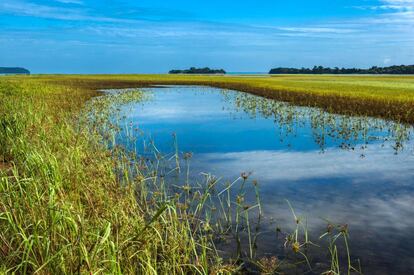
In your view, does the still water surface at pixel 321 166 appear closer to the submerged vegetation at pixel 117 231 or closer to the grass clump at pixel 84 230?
the submerged vegetation at pixel 117 231

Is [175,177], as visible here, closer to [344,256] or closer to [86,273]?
[344,256]

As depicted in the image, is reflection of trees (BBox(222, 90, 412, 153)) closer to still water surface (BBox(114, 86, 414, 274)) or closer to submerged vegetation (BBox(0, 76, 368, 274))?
still water surface (BBox(114, 86, 414, 274))

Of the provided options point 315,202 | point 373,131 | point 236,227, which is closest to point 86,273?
point 236,227

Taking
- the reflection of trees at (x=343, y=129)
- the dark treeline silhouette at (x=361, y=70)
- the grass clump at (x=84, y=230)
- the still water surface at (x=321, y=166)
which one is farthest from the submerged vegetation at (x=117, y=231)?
the dark treeline silhouette at (x=361, y=70)

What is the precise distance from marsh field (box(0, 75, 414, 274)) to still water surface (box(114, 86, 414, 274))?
4 cm

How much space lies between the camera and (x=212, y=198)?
870 cm

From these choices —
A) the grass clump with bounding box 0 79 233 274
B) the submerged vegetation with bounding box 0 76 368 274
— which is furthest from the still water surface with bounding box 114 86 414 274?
the grass clump with bounding box 0 79 233 274

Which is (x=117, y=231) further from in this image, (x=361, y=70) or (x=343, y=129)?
(x=361, y=70)

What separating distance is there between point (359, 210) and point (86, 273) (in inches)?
228

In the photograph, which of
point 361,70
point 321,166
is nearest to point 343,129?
point 321,166

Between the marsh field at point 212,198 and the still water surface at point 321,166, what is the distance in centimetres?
4

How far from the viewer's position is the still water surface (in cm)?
698

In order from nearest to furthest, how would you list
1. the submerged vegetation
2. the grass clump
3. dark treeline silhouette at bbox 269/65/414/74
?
the grass clump, the submerged vegetation, dark treeline silhouette at bbox 269/65/414/74

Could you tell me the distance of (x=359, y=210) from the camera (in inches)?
322
